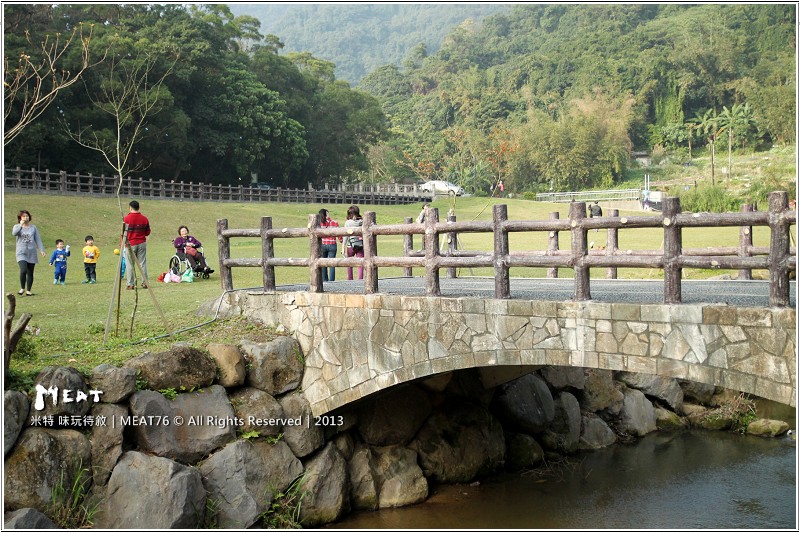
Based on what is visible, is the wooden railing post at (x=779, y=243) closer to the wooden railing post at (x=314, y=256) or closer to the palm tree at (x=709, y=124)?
the wooden railing post at (x=314, y=256)

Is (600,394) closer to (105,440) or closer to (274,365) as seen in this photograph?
(274,365)

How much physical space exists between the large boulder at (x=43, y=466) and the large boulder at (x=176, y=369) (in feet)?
3.77

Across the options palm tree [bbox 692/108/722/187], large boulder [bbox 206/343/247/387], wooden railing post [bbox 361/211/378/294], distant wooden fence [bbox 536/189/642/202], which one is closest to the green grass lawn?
large boulder [bbox 206/343/247/387]

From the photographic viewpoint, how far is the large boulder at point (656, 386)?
1611cm

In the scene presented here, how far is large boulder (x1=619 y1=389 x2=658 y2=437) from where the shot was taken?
601 inches

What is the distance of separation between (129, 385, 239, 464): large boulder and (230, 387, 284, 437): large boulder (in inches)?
6.3

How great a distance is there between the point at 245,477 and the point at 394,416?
269 cm

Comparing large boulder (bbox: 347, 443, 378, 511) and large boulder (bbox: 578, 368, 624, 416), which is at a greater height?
large boulder (bbox: 578, 368, 624, 416)

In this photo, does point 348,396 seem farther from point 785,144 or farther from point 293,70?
point 785,144

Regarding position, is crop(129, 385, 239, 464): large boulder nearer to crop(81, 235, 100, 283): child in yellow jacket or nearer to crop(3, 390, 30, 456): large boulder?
crop(3, 390, 30, 456): large boulder

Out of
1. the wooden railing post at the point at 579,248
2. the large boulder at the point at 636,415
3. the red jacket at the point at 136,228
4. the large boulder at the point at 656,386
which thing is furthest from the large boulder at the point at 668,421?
the red jacket at the point at 136,228

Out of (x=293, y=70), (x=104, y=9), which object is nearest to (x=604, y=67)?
(x=293, y=70)

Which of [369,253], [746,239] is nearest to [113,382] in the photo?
[369,253]

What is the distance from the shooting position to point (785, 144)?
212 ft
